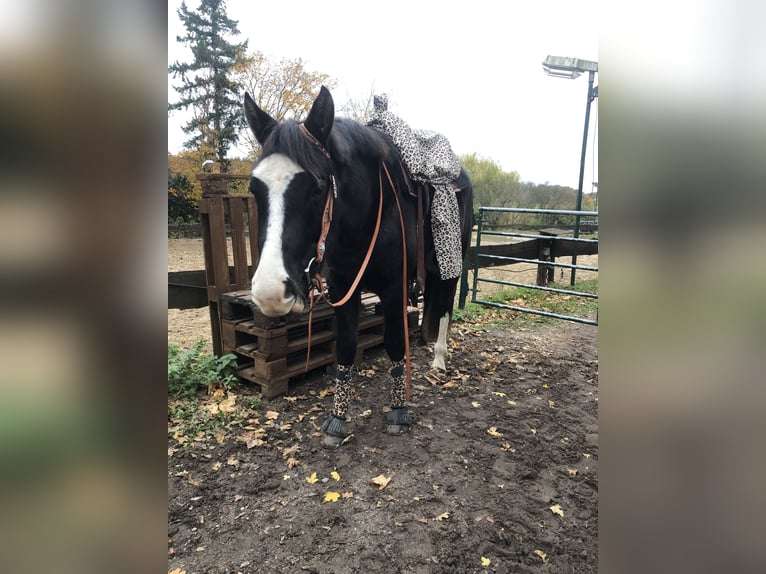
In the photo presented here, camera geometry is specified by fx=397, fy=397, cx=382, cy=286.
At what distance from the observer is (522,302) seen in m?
6.80

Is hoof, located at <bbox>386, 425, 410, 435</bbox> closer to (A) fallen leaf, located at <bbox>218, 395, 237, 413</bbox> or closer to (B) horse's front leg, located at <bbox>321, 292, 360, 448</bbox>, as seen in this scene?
(B) horse's front leg, located at <bbox>321, 292, 360, 448</bbox>

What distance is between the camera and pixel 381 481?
229 centimetres

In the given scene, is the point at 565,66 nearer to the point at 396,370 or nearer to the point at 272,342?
the point at 396,370

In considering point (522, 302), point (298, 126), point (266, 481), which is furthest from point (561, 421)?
point (522, 302)

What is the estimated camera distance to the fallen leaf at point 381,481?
226 cm

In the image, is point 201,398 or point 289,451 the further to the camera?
point 201,398

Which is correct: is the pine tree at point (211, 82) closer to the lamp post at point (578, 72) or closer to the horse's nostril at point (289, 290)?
the lamp post at point (578, 72)
